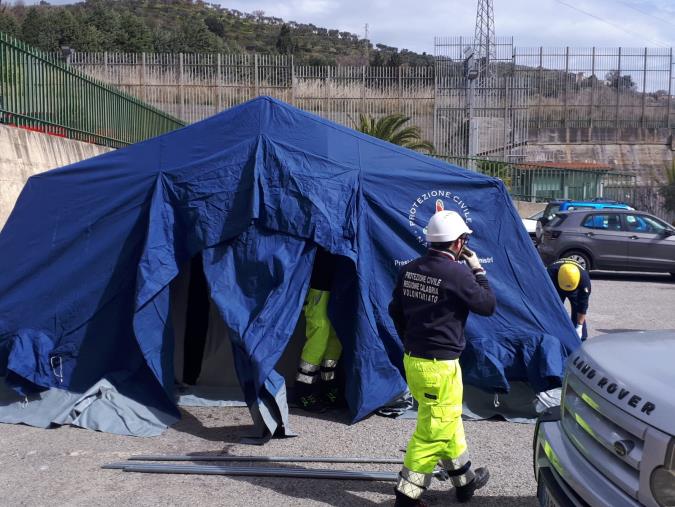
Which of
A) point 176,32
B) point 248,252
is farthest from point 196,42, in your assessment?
point 248,252

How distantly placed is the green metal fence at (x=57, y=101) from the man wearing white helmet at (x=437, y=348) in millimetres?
8074

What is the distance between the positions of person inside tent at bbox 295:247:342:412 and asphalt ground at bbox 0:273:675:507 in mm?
177

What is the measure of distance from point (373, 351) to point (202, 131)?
239 cm

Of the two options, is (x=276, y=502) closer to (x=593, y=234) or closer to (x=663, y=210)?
(x=593, y=234)

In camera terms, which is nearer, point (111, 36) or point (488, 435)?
point (488, 435)

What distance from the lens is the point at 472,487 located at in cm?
470

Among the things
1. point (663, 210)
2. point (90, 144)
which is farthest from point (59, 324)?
point (663, 210)

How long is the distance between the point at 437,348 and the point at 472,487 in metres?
0.92

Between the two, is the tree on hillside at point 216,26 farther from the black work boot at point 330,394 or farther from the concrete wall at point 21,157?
the black work boot at point 330,394

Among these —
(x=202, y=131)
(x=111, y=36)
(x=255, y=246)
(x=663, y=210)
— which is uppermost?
(x=111, y=36)

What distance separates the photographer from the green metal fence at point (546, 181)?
29625 millimetres

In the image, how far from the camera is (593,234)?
56.2 ft

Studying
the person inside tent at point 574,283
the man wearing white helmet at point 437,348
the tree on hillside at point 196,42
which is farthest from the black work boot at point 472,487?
the tree on hillside at point 196,42

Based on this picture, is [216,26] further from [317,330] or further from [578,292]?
[317,330]
